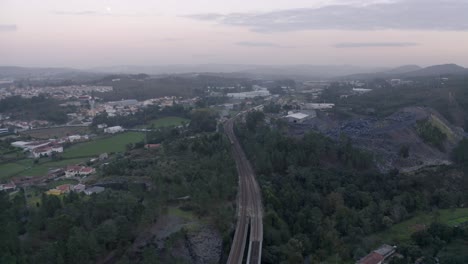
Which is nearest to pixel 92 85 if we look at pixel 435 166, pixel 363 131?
pixel 363 131

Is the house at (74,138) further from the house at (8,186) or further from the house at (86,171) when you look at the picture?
the house at (8,186)

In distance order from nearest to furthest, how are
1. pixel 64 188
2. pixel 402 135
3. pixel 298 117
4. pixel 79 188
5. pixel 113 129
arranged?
pixel 79 188
pixel 64 188
pixel 402 135
pixel 298 117
pixel 113 129

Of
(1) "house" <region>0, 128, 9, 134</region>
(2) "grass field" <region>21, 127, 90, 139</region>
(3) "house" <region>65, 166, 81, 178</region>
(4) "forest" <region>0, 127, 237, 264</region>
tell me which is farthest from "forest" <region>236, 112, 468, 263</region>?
(1) "house" <region>0, 128, 9, 134</region>

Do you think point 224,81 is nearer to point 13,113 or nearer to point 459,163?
point 13,113

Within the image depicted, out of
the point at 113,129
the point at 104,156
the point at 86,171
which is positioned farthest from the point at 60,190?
the point at 113,129

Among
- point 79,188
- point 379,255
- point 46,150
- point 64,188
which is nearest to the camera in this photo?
point 379,255

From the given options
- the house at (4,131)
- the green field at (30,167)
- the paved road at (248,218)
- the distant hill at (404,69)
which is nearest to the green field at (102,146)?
the green field at (30,167)

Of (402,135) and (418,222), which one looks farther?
(402,135)

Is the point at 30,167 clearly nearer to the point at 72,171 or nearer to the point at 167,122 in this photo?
the point at 72,171

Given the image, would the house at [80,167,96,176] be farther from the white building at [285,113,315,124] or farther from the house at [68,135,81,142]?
the white building at [285,113,315,124]
